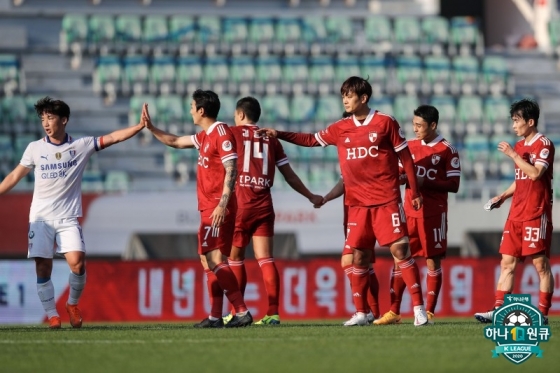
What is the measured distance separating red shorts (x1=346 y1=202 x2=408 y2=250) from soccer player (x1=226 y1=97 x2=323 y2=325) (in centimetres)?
107

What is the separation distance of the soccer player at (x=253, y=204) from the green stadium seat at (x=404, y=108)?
53.6 ft

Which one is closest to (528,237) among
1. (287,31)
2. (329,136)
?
(329,136)

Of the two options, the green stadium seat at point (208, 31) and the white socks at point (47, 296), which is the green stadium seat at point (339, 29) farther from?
the white socks at point (47, 296)

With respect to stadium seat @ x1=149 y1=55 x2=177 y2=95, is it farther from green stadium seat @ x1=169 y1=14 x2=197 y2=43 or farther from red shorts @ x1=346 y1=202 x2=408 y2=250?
red shorts @ x1=346 y1=202 x2=408 y2=250

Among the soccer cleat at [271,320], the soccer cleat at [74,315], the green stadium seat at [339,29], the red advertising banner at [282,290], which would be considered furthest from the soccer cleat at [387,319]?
the green stadium seat at [339,29]

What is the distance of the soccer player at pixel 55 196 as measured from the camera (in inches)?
422

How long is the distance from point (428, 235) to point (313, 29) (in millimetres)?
18616

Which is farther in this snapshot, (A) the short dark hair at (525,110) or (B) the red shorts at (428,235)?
(B) the red shorts at (428,235)

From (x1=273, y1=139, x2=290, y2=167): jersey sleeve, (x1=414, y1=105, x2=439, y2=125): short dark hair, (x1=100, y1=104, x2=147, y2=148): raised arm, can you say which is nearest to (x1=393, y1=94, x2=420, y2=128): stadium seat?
(x1=414, y1=105, x2=439, y2=125): short dark hair

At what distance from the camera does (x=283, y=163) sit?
463 inches

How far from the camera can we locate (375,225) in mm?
10516

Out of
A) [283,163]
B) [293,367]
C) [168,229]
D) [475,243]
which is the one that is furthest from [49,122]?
[475,243]

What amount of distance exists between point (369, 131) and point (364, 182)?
18.3 inches

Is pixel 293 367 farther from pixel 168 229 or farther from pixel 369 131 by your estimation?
pixel 168 229
